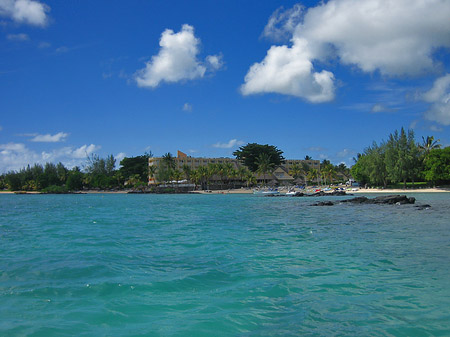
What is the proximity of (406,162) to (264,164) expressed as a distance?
49.9m

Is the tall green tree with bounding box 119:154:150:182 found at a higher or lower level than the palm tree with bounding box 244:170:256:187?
higher

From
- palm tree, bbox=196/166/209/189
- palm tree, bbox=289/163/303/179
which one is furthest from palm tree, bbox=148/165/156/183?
palm tree, bbox=289/163/303/179

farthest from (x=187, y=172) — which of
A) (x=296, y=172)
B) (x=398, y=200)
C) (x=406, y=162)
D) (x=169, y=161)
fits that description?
(x=398, y=200)

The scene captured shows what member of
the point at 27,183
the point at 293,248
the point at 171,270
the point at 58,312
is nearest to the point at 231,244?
the point at 293,248

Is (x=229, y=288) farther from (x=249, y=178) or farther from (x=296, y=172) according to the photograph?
(x=296, y=172)

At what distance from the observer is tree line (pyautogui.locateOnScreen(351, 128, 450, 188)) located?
65.7m

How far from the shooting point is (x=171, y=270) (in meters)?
10.9

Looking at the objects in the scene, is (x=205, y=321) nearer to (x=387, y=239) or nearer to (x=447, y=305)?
(x=447, y=305)

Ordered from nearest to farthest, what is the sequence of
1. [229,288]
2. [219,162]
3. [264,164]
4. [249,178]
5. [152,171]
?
[229,288] → [249,178] → [264,164] → [152,171] → [219,162]

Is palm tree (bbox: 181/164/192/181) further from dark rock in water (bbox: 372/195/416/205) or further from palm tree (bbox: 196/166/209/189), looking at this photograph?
dark rock in water (bbox: 372/195/416/205)

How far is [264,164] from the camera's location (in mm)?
115250

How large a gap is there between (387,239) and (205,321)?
12.4 m

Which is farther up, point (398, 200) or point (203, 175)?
point (203, 175)

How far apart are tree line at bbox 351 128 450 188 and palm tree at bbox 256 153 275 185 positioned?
37.6 metres
